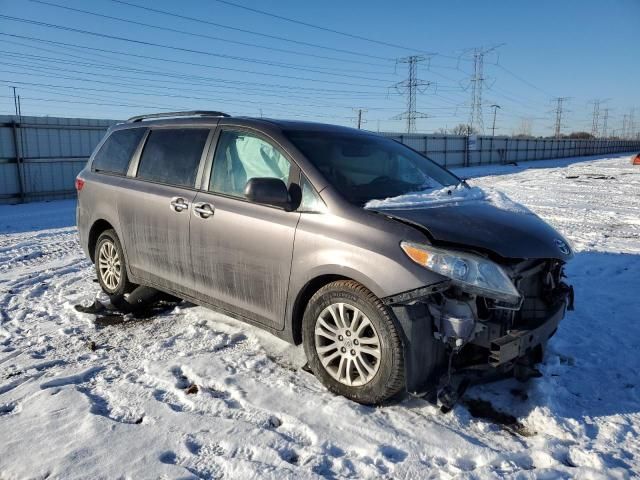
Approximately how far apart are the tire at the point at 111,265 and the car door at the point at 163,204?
21 centimetres

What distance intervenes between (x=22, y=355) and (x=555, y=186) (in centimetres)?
1744

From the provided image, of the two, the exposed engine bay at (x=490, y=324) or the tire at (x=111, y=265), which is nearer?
the exposed engine bay at (x=490, y=324)

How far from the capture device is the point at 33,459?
2551 mm

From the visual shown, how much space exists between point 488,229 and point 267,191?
1417 mm

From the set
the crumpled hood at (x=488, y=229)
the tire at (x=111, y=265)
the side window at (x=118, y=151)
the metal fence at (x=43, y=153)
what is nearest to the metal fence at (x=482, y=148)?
the metal fence at (x=43, y=153)

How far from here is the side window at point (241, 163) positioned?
366 cm

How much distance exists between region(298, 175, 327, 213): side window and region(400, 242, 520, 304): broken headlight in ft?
2.48

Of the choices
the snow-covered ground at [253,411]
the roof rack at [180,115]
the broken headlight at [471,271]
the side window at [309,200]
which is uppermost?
the roof rack at [180,115]

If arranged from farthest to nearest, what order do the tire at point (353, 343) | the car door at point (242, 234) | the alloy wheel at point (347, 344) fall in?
the car door at point (242, 234) < the alloy wheel at point (347, 344) < the tire at point (353, 343)

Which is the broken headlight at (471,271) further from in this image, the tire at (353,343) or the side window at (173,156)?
the side window at (173,156)

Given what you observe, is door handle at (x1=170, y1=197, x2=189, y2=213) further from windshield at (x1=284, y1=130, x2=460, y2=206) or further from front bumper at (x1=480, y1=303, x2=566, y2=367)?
front bumper at (x1=480, y1=303, x2=566, y2=367)

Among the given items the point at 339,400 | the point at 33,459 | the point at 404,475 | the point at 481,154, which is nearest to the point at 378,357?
the point at 339,400

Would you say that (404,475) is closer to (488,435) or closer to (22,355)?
(488,435)

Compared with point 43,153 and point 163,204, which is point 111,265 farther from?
point 43,153
